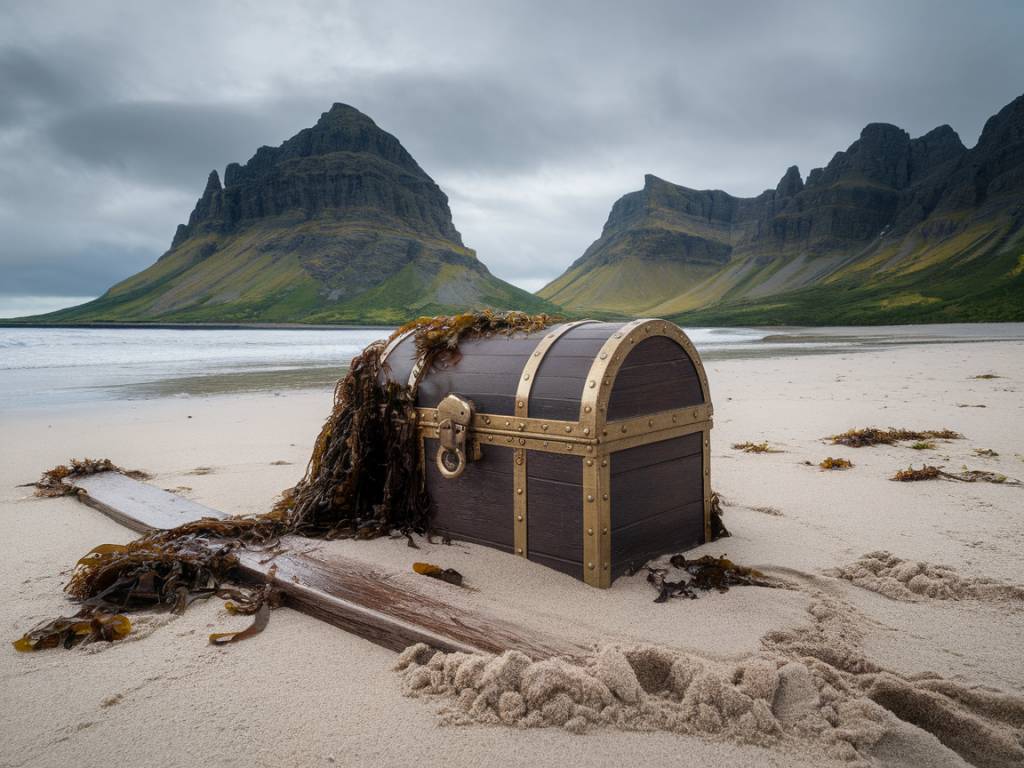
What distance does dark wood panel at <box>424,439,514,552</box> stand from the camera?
371 centimetres

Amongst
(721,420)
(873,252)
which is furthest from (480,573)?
(873,252)

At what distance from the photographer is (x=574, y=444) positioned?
3326mm

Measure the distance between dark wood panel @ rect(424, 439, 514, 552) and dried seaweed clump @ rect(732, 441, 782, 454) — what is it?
4421mm

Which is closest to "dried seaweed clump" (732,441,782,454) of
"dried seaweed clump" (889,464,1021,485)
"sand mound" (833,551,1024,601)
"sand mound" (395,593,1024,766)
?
"dried seaweed clump" (889,464,1021,485)

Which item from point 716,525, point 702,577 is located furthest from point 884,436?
point 702,577

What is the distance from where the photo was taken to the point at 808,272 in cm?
16012

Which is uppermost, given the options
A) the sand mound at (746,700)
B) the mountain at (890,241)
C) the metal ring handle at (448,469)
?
the mountain at (890,241)

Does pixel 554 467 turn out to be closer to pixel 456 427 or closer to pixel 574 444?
pixel 574 444

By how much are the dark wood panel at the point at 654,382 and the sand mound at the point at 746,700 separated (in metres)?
1.31

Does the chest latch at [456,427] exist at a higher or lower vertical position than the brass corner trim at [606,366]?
lower

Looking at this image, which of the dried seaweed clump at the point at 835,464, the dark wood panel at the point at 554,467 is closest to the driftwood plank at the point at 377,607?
the dark wood panel at the point at 554,467

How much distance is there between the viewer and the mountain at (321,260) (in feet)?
470

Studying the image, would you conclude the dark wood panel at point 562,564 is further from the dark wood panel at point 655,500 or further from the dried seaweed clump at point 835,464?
the dried seaweed clump at point 835,464

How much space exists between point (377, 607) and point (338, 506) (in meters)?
1.49
